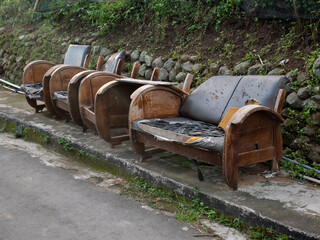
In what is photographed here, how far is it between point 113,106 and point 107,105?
0.32 m

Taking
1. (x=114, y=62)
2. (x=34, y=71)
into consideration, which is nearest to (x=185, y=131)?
(x=114, y=62)

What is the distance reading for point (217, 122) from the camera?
165 inches

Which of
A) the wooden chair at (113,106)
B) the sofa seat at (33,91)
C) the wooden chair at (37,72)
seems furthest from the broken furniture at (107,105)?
the wooden chair at (37,72)

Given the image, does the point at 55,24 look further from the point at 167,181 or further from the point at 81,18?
the point at 167,181

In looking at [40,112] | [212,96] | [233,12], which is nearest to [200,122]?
[212,96]

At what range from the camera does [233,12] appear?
20.4 ft

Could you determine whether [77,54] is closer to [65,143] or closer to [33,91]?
[33,91]

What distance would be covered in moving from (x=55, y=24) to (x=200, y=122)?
777cm

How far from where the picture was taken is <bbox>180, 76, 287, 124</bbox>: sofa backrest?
378cm

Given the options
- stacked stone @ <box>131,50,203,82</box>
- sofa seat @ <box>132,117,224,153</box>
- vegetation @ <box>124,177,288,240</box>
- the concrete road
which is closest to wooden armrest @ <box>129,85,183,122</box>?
sofa seat @ <box>132,117,224,153</box>

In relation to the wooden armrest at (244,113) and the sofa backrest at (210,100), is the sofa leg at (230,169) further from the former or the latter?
the sofa backrest at (210,100)

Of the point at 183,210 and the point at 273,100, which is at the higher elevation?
the point at 273,100

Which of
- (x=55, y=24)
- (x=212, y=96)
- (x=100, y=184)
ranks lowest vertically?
(x=100, y=184)

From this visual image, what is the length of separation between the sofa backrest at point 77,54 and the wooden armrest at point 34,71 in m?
0.47
